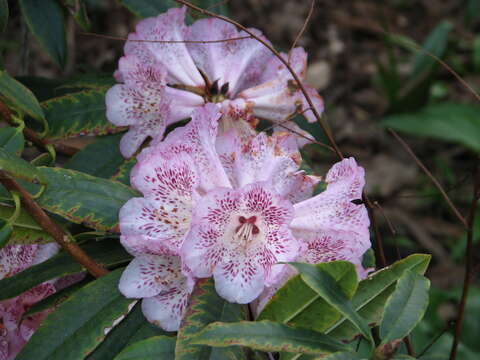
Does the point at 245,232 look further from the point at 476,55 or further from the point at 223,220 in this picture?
the point at 476,55

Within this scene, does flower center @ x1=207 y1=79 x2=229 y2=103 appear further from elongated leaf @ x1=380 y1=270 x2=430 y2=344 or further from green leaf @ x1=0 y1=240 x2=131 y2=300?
elongated leaf @ x1=380 y1=270 x2=430 y2=344

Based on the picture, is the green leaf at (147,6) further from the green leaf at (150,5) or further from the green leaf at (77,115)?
the green leaf at (77,115)

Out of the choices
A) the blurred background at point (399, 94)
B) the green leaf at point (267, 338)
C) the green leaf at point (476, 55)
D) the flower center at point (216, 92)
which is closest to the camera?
the green leaf at point (267, 338)

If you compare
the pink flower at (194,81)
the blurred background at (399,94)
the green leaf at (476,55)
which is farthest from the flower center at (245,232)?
the green leaf at (476,55)

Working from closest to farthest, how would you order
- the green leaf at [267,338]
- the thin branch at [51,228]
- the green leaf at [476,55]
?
the green leaf at [267,338] < the thin branch at [51,228] < the green leaf at [476,55]

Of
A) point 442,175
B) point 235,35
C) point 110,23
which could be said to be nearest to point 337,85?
point 442,175
